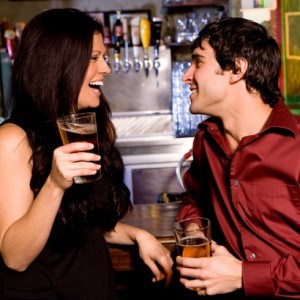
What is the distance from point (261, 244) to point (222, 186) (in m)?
0.26

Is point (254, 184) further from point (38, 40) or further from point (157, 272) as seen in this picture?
point (38, 40)

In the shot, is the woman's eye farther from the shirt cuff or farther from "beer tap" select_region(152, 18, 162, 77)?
"beer tap" select_region(152, 18, 162, 77)

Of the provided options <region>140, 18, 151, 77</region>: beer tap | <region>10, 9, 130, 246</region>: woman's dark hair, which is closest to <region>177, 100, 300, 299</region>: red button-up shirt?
<region>10, 9, 130, 246</region>: woman's dark hair

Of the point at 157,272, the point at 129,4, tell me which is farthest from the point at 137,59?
the point at 157,272

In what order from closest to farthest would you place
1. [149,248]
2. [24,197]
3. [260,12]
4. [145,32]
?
[24,197], [149,248], [260,12], [145,32]

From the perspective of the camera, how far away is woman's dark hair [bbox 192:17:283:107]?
183cm

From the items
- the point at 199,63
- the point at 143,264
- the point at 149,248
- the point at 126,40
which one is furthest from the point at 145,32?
the point at 149,248

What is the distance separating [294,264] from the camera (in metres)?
1.44

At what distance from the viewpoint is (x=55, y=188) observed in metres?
1.33

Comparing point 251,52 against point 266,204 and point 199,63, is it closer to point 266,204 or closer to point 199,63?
point 199,63

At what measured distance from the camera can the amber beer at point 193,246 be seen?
138 centimetres

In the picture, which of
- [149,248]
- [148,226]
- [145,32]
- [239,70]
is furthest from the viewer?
[145,32]

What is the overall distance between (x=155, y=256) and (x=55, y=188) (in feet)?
1.67

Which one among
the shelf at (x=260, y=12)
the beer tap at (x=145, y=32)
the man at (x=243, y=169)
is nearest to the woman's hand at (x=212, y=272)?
the man at (x=243, y=169)
